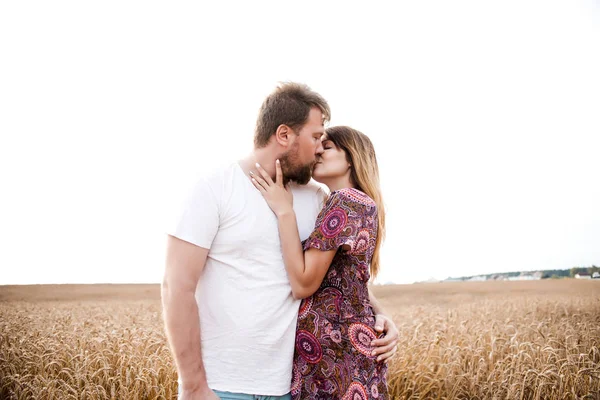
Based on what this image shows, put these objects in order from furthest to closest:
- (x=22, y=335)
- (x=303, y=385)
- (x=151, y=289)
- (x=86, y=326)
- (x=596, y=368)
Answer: (x=151, y=289) → (x=86, y=326) → (x=22, y=335) → (x=596, y=368) → (x=303, y=385)

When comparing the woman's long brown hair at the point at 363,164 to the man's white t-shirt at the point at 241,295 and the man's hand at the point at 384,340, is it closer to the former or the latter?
the man's hand at the point at 384,340

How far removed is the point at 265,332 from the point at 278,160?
3.33 feet

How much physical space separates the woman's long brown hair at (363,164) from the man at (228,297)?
693mm

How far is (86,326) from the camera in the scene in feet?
22.4

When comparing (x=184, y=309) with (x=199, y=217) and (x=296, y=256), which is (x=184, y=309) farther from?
(x=296, y=256)

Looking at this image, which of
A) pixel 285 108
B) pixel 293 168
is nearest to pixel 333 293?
pixel 293 168

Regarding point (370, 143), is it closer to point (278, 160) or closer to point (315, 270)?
point (278, 160)

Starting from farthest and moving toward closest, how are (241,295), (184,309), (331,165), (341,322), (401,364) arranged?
(401,364) → (331,165) → (341,322) → (241,295) → (184,309)

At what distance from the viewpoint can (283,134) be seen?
2795mm

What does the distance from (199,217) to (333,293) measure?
36.9 inches

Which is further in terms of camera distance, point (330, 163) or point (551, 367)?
point (551, 367)

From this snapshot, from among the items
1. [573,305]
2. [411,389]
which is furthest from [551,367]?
[573,305]

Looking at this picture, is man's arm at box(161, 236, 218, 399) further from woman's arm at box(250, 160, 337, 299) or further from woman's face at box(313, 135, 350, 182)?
woman's face at box(313, 135, 350, 182)

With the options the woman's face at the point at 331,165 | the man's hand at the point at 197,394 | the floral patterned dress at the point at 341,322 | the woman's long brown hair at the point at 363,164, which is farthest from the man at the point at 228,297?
the woman's long brown hair at the point at 363,164
